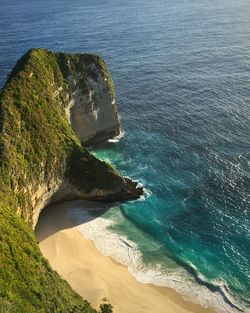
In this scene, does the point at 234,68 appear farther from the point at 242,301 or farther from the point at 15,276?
the point at 15,276

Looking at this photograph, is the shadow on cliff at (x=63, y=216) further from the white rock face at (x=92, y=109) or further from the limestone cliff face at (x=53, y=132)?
the white rock face at (x=92, y=109)

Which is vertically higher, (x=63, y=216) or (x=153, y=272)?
(x=63, y=216)

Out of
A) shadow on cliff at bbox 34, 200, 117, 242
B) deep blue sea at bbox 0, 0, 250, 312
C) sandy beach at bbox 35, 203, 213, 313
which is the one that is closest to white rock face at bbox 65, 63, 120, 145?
deep blue sea at bbox 0, 0, 250, 312

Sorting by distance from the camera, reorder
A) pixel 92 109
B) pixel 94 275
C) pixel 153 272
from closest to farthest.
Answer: pixel 94 275 → pixel 153 272 → pixel 92 109

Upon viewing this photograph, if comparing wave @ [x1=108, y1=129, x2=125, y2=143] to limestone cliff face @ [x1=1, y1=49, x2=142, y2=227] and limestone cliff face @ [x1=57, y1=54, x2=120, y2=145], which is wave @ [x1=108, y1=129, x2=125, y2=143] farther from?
limestone cliff face @ [x1=1, y1=49, x2=142, y2=227]

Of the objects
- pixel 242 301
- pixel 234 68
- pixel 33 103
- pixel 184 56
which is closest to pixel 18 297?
pixel 242 301

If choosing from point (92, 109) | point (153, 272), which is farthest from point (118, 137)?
point (153, 272)

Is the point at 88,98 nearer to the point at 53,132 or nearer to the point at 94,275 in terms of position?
the point at 53,132
